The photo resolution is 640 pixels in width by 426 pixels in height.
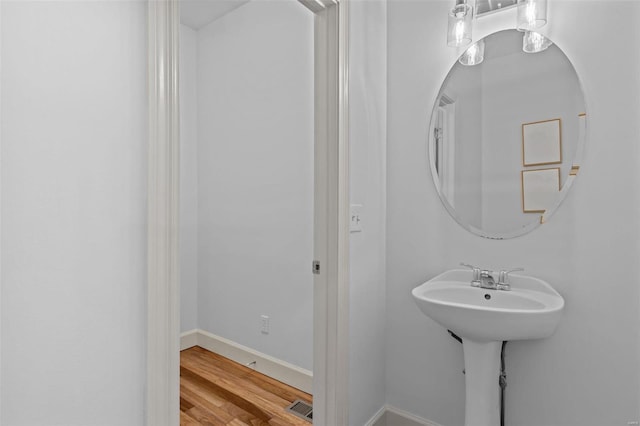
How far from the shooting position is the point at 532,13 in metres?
1.45

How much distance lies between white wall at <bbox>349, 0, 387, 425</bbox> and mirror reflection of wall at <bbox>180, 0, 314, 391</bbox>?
1.67ft

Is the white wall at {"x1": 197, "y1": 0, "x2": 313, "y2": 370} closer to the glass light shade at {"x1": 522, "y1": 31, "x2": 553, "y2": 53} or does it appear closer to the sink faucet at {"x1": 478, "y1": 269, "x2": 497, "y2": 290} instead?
the sink faucet at {"x1": 478, "y1": 269, "x2": 497, "y2": 290}

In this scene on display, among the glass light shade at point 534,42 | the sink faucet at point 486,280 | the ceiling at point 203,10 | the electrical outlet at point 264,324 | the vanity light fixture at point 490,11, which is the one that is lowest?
the electrical outlet at point 264,324

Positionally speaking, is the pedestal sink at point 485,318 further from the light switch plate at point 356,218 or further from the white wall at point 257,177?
the white wall at point 257,177

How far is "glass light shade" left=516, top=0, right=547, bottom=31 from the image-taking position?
1.45 metres

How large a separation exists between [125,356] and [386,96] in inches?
65.6

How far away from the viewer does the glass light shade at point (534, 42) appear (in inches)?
59.2

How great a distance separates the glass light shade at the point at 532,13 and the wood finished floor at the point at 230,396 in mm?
2200

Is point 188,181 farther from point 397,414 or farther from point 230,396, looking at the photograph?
point 397,414

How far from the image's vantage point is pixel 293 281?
2348 millimetres

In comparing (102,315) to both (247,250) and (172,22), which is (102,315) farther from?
(247,250)

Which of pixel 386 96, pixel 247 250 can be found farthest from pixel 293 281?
pixel 386 96

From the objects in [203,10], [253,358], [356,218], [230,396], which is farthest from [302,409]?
[203,10]

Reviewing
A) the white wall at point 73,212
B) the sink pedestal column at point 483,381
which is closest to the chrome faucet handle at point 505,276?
the sink pedestal column at point 483,381
